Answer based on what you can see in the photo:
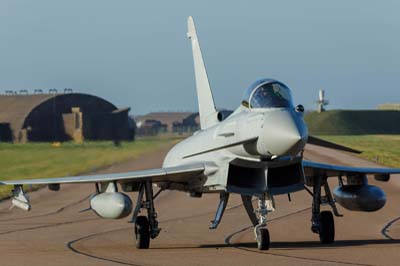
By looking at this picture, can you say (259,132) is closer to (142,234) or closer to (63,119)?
(142,234)

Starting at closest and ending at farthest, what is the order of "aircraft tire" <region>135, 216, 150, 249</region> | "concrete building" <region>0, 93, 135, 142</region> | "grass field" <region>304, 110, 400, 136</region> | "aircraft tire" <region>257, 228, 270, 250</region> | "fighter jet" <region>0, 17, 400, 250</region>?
"fighter jet" <region>0, 17, 400, 250</region> → "aircraft tire" <region>257, 228, 270, 250</region> → "aircraft tire" <region>135, 216, 150, 249</region> → "concrete building" <region>0, 93, 135, 142</region> → "grass field" <region>304, 110, 400, 136</region>

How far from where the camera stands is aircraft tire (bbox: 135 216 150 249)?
19188 mm

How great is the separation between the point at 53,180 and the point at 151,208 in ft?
6.89

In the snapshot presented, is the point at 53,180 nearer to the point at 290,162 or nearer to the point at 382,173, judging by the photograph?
the point at 290,162

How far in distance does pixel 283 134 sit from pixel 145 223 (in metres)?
4.04

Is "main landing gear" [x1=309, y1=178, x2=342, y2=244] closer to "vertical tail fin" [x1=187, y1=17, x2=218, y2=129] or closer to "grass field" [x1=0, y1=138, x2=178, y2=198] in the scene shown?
"vertical tail fin" [x1=187, y1=17, x2=218, y2=129]

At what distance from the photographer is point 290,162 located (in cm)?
1809

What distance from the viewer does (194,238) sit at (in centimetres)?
2147

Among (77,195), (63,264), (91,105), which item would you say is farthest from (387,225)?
(91,105)

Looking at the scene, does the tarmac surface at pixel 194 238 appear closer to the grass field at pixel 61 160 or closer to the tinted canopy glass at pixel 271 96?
the tinted canopy glass at pixel 271 96

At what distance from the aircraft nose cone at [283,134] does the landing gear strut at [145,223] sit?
3316 millimetres

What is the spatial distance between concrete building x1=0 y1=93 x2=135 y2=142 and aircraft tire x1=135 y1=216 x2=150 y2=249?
294 feet

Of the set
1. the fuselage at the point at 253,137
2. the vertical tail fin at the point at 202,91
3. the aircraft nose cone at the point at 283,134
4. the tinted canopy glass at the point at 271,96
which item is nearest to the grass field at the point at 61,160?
the vertical tail fin at the point at 202,91

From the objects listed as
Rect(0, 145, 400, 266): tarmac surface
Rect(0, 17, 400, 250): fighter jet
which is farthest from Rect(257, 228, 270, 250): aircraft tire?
Rect(0, 145, 400, 266): tarmac surface
